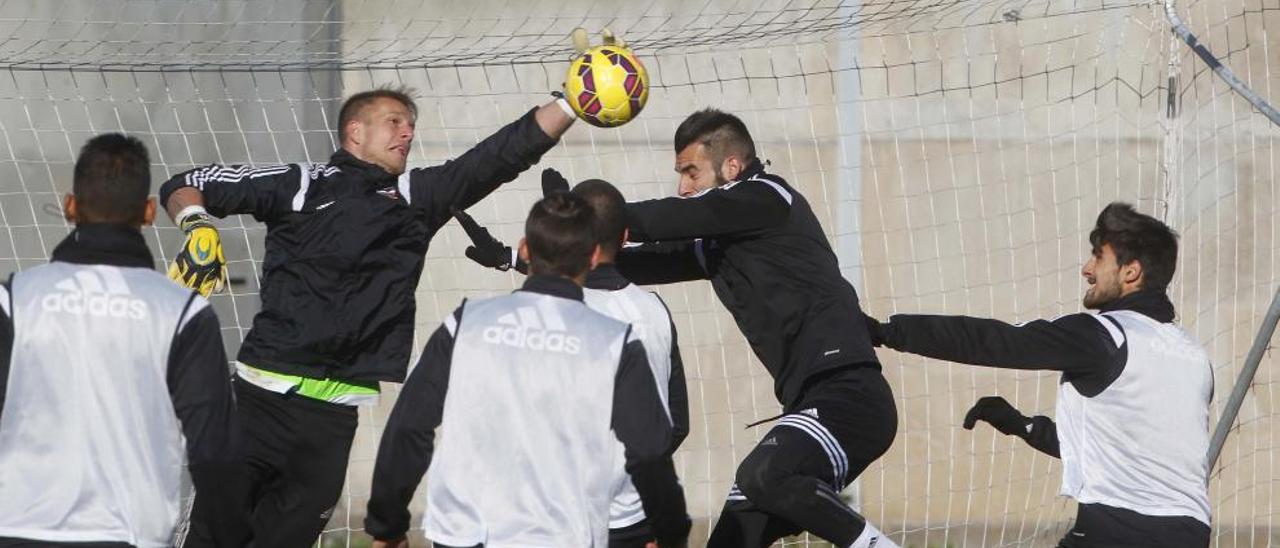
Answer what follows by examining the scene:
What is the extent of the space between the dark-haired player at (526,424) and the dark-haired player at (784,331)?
127 centimetres

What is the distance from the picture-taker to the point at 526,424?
4125mm

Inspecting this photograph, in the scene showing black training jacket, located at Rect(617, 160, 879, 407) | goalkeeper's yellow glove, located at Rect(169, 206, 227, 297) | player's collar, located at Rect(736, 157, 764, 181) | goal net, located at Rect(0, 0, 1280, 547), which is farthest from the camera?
goal net, located at Rect(0, 0, 1280, 547)

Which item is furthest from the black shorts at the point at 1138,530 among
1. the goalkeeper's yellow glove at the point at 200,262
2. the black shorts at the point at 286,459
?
the goalkeeper's yellow glove at the point at 200,262

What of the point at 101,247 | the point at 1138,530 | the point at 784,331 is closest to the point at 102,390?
the point at 101,247

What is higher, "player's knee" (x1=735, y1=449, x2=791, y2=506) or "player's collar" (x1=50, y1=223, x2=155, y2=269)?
"player's collar" (x1=50, y1=223, x2=155, y2=269)

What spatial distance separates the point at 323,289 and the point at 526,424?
1.50 meters

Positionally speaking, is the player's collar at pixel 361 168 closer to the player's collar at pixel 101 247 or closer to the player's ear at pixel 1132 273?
the player's collar at pixel 101 247

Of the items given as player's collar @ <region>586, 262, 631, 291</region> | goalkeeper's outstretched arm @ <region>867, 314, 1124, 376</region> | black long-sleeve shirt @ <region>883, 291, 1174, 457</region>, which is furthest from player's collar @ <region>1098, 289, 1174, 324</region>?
player's collar @ <region>586, 262, 631, 291</region>

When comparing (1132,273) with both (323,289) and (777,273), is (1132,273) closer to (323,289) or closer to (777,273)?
(777,273)

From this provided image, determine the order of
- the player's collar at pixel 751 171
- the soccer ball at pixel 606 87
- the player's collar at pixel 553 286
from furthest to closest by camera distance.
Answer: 1. the player's collar at pixel 751 171
2. the soccer ball at pixel 606 87
3. the player's collar at pixel 553 286

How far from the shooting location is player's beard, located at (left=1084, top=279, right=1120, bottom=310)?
5441 mm

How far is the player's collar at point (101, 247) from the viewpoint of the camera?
402cm

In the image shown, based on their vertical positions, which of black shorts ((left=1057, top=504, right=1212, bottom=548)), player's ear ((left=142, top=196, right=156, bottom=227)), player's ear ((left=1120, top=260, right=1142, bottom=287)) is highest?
player's ear ((left=142, top=196, right=156, bottom=227))

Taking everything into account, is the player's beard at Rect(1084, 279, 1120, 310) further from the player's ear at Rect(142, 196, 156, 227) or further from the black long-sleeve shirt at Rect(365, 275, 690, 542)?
the player's ear at Rect(142, 196, 156, 227)
